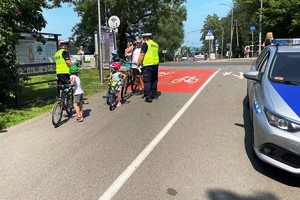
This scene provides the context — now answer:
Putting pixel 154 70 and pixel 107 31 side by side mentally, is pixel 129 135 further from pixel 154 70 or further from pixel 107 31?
pixel 107 31

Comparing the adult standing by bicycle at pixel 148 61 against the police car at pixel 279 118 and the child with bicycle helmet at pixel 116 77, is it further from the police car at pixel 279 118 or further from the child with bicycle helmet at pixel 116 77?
the police car at pixel 279 118

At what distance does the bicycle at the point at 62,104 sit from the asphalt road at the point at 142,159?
24 centimetres

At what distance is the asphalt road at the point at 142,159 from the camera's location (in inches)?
153

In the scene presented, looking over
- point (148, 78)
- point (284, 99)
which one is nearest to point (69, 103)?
point (148, 78)

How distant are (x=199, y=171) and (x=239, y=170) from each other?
57cm

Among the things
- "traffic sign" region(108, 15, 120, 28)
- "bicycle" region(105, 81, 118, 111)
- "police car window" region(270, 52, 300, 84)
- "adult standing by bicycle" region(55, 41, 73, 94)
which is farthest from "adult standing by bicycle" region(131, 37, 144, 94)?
"police car window" region(270, 52, 300, 84)

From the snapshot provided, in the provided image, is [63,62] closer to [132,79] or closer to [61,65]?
[61,65]

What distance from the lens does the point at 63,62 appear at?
8.66m

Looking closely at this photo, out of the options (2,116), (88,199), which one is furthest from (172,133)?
(2,116)

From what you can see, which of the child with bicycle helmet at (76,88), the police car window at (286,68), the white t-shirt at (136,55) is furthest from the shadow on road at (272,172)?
the white t-shirt at (136,55)

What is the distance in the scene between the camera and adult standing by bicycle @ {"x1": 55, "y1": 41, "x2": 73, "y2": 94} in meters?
8.45

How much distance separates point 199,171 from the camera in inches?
172

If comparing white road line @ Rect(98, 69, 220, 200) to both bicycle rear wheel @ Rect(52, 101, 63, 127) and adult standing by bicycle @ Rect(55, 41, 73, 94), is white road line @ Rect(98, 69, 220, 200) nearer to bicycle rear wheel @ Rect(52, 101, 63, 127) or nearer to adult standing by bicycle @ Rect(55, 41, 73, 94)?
bicycle rear wheel @ Rect(52, 101, 63, 127)

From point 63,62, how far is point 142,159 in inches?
192
